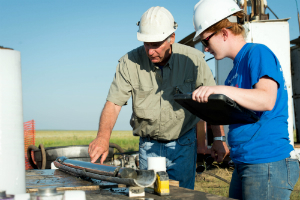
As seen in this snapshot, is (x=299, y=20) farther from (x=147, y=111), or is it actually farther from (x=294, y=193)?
(x=147, y=111)

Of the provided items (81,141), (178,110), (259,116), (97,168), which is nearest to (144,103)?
(178,110)

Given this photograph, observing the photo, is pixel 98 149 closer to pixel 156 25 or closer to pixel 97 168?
pixel 97 168

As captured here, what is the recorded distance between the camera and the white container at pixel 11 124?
3.58 ft

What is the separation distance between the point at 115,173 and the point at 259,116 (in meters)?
0.88

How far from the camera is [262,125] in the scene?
5.42 ft

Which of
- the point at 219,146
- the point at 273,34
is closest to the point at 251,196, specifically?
the point at 219,146

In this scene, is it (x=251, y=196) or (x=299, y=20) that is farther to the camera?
(x=299, y=20)

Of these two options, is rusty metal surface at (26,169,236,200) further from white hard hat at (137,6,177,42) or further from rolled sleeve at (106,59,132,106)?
white hard hat at (137,6,177,42)

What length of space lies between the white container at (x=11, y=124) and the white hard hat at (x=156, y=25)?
1.67m

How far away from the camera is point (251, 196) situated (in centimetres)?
165

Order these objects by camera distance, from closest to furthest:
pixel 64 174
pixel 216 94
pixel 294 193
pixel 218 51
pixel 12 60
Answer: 1. pixel 12 60
2. pixel 216 94
3. pixel 218 51
4. pixel 64 174
5. pixel 294 193

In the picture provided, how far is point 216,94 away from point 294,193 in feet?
13.5

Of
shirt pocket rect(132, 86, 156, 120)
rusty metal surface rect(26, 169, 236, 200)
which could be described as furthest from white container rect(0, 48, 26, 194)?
shirt pocket rect(132, 86, 156, 120)

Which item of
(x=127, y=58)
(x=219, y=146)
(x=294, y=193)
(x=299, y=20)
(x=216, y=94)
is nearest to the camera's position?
(x=216, y=94)
